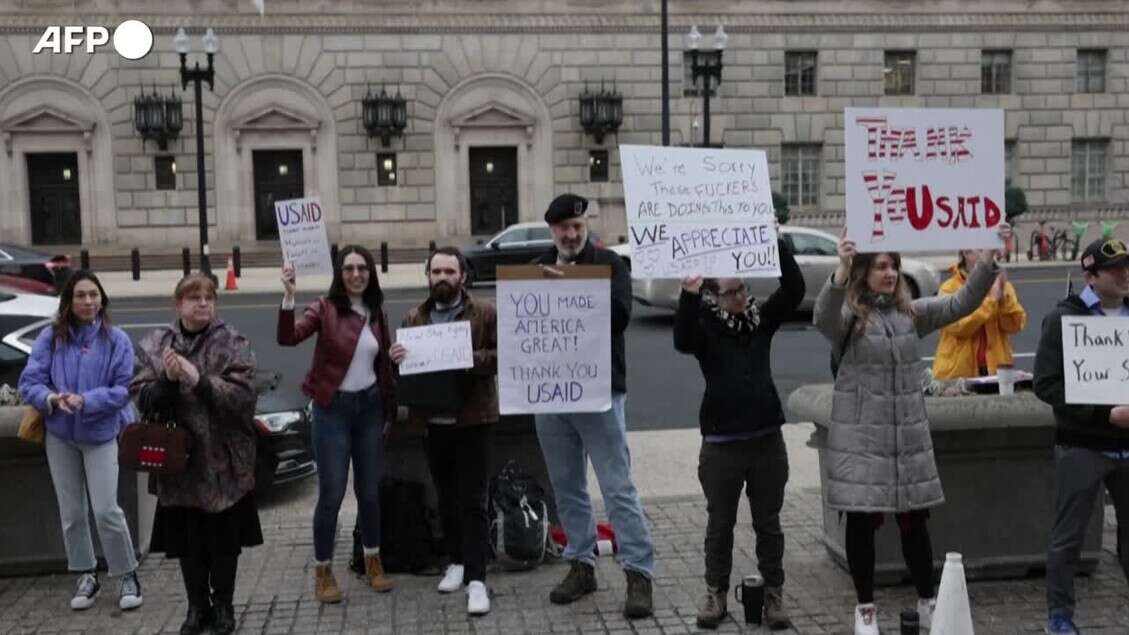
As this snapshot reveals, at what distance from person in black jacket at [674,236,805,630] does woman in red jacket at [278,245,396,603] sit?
5.52 ft

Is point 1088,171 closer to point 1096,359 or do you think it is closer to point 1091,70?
point 1091,70

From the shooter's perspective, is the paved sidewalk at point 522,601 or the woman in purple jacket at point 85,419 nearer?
the paved sidewalk at point 522,601

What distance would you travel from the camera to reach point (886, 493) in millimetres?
5191

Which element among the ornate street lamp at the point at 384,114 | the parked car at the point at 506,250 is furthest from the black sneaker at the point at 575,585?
the ornate street lamp at the point at 384,114

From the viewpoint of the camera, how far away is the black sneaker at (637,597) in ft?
18.9

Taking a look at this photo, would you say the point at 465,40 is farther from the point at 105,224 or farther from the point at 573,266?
the point at 573,266

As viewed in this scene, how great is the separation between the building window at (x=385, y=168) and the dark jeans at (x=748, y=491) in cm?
3345

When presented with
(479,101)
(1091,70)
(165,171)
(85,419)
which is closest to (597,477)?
(85,419)

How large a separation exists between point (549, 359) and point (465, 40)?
33632 millimetres

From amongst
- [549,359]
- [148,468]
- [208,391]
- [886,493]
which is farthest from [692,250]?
[148,468]

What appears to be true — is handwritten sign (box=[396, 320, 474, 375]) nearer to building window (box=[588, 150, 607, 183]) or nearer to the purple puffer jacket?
the purple puffer jacket

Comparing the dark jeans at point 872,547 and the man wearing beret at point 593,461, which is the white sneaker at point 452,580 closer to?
the man wearing beret at point 593,461

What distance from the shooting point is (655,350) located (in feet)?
52.4

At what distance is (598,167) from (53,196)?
1815 centimetres
